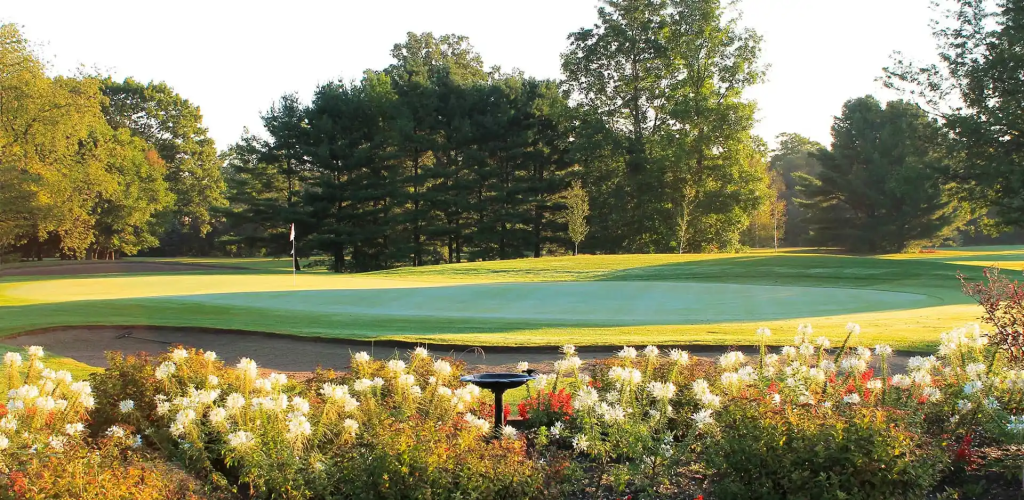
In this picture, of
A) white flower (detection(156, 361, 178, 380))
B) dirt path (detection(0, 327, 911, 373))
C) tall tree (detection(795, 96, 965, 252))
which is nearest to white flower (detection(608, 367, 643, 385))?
white flower (detection(156, 361, 178, 380))

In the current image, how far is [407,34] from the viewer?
65.7 meters

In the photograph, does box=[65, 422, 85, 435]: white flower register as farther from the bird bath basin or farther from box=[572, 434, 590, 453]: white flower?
box=[572, 434, 590, 453]: white flower

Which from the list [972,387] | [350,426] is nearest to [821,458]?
[972,387]

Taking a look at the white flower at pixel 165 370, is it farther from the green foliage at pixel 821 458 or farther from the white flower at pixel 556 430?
the green foliage at pixel 821 458

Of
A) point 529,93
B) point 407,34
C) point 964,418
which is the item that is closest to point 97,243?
point 407,34

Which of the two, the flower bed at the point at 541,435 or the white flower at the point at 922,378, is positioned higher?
the white flower at the point at 922,378

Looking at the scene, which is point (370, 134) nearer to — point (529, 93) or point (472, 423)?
point (529, 93)

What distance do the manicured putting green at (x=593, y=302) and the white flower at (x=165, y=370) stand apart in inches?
395

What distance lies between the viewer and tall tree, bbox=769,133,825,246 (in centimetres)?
7707

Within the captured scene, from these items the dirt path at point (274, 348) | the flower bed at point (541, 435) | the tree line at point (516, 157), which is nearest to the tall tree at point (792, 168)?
the tree line at point (516, 157)

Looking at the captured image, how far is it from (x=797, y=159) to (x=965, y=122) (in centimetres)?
6641

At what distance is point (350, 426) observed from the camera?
15.4 ft

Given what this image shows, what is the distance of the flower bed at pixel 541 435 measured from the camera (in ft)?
13.3

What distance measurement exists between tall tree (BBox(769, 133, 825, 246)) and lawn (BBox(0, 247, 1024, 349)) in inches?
1988
